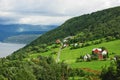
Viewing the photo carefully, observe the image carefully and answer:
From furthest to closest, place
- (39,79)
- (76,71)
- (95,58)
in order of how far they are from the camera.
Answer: (95,58) → (76,71) → (39,79)

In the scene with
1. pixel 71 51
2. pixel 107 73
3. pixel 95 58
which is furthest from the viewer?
pixel 71 51

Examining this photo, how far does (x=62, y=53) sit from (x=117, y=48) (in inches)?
1199

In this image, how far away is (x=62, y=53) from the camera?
622 ft

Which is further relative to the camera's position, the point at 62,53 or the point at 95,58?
the point at 62,53

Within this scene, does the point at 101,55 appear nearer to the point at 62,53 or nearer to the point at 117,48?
the point at 117,48

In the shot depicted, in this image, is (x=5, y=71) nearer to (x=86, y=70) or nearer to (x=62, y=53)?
(x=86, y=70)

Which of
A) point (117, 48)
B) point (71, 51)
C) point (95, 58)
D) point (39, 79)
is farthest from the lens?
point (71, 51)

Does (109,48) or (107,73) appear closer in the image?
(107,73)

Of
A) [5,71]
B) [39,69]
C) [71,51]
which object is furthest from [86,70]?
[71,51]

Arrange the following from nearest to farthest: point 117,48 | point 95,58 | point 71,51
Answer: point 95,58 < point 117,48 < point 71,51

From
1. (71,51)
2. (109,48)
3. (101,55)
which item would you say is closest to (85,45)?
(71,51)

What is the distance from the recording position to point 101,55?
518ft

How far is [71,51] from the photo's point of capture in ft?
621

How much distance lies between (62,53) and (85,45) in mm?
14247
